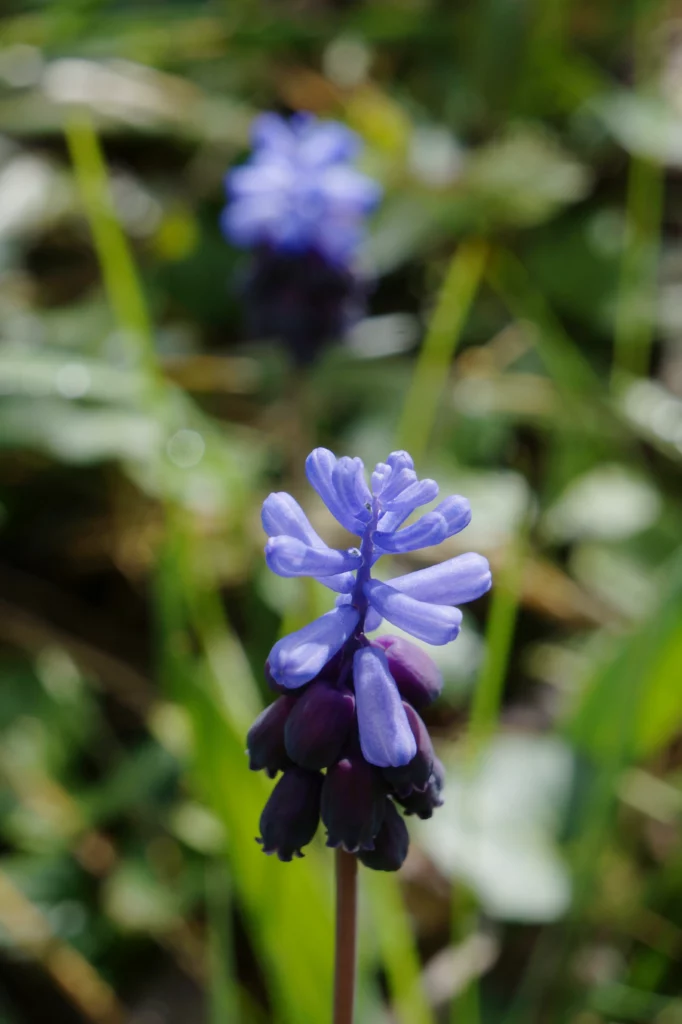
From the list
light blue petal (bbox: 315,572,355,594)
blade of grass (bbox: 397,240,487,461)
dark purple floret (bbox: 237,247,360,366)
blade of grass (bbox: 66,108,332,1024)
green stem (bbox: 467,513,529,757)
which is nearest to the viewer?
light blue petal (bbox: 315,572,355,594)

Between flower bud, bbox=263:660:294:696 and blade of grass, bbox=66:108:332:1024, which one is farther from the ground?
flower bud, bbox=263:660:294:696

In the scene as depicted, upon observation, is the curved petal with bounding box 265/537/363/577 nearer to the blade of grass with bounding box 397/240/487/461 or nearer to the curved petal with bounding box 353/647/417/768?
the curved petal with bounding box 353/647/417/768

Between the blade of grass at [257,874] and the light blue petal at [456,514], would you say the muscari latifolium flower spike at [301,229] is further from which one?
the light blue petal at [456,514]

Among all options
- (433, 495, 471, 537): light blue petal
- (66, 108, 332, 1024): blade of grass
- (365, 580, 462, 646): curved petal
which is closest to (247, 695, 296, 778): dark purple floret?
(365, 580, 462, 646): curved petal

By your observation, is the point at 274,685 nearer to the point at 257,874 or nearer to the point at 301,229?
the point at 257,874

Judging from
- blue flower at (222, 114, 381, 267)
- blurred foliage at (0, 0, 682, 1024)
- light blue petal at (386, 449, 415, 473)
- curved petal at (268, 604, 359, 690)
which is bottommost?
blurred foliage at (0, 0, 682, 1024)

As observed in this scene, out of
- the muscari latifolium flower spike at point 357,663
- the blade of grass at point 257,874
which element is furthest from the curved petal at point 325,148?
the muscari latifolium flower spike at point 357,663

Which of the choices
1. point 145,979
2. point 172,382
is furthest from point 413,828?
point 172,382
